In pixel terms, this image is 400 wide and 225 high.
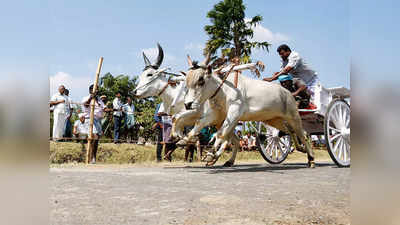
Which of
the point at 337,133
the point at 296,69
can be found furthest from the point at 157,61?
the point at 337,133

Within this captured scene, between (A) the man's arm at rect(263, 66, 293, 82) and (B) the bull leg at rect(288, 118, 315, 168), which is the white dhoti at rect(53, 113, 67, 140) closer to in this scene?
(A) the man's arm at rect(263, 66, 293, 82)

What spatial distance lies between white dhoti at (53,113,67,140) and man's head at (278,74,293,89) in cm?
415

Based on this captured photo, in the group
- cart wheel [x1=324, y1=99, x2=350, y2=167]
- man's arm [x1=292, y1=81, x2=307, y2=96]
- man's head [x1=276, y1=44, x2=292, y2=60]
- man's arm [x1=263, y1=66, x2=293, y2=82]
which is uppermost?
man's head [x1=276, y1=44, x2=292, y2=60]

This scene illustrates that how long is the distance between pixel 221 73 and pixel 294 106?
1349 millimetres

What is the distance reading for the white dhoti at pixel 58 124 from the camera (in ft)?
22.9

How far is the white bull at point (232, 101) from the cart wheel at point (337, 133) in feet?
1.65

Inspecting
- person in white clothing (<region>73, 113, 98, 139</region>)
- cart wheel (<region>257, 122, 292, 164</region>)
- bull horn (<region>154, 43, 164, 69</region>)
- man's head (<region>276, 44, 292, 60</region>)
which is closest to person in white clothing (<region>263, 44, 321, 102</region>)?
man's head (<region>276, 44, 292, 60</region>)

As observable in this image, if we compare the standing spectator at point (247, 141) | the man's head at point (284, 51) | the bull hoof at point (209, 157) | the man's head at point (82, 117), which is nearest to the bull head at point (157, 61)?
the man's head at point (82, 117)

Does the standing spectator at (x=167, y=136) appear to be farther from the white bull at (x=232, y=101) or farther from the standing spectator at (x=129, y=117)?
the white bull at (x=232, y=101)

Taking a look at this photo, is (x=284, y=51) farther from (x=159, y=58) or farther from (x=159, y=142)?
(x=159, y=142)

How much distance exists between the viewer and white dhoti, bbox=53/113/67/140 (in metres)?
6.99

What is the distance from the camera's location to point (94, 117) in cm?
782
